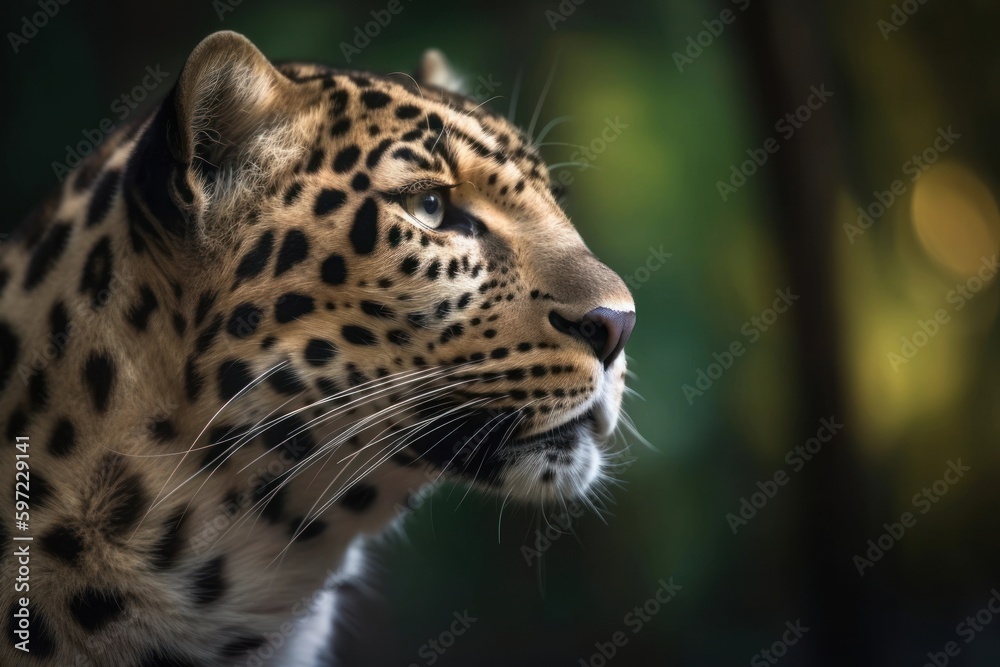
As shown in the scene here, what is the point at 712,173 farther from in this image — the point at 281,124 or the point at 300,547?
the point at 300,547

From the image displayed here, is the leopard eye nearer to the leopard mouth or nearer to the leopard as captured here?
the leopard

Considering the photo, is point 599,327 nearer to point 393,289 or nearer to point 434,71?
point 393,289

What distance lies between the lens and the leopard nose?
1.12 meters

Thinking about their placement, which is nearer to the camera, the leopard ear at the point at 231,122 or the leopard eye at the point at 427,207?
the leopard ear at the point at 231,122

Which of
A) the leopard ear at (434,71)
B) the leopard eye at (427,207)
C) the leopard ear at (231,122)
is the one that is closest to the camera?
the leopard ear at (231,122)

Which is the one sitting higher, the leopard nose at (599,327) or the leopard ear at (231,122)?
the leopard nose at (599,327)

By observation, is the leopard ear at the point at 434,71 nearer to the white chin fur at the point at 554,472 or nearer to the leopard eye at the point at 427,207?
the leopard eye at the point at 427,207

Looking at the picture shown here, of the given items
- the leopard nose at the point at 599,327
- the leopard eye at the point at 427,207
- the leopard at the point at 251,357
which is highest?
the leopard nose at the point at 599,327

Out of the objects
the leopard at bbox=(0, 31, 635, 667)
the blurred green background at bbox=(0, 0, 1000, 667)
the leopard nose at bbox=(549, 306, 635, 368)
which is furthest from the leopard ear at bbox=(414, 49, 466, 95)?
the leopard nose at bbox=(549, 306, 635, 368)

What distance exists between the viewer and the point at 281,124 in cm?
118

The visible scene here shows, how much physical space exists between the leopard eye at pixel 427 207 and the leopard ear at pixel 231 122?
177 millimetres

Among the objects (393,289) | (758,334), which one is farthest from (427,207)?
(758,334)

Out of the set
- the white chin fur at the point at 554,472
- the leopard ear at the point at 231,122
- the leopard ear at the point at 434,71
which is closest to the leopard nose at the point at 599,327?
the white chin fur at the point at 554,472

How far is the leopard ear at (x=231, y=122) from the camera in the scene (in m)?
1.04
